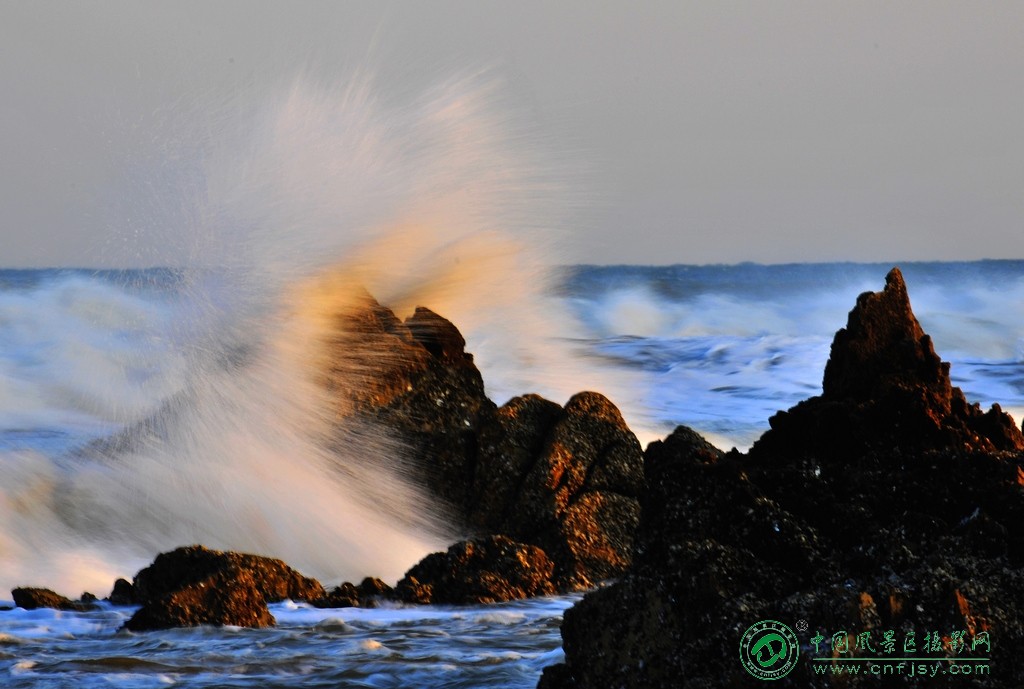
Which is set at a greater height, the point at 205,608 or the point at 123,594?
the point at 123,594

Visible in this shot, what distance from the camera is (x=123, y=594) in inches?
251

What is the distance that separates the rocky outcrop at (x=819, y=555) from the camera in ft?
11.1

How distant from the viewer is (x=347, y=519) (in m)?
8.02

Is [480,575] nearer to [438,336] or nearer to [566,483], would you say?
[566,483]

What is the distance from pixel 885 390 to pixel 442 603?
2.55 metres

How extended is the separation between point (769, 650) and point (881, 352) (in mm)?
2386

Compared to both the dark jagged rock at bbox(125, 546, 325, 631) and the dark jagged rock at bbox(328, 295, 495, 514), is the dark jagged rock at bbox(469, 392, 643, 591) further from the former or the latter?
the dark jagged rock at bbox(125, 546, 325, 631)

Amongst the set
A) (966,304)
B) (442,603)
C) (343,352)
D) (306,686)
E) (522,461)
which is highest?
(966,304)

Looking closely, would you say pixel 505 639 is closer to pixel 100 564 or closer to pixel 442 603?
pixel 442 603

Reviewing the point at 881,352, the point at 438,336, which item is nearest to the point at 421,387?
the point at 438,336

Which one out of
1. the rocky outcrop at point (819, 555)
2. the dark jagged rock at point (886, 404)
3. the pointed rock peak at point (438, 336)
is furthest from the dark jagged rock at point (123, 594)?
the dark jagged rock at point (886, 404)

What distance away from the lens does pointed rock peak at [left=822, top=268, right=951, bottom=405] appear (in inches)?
207

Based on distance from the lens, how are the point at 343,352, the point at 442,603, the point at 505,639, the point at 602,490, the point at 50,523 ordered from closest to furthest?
the point at 505,639 < the point at 442,603 < the point at 602,490 < the point at 50,523 < the point at 343,352

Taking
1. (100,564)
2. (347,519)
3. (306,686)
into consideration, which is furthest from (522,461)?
(306,686)
